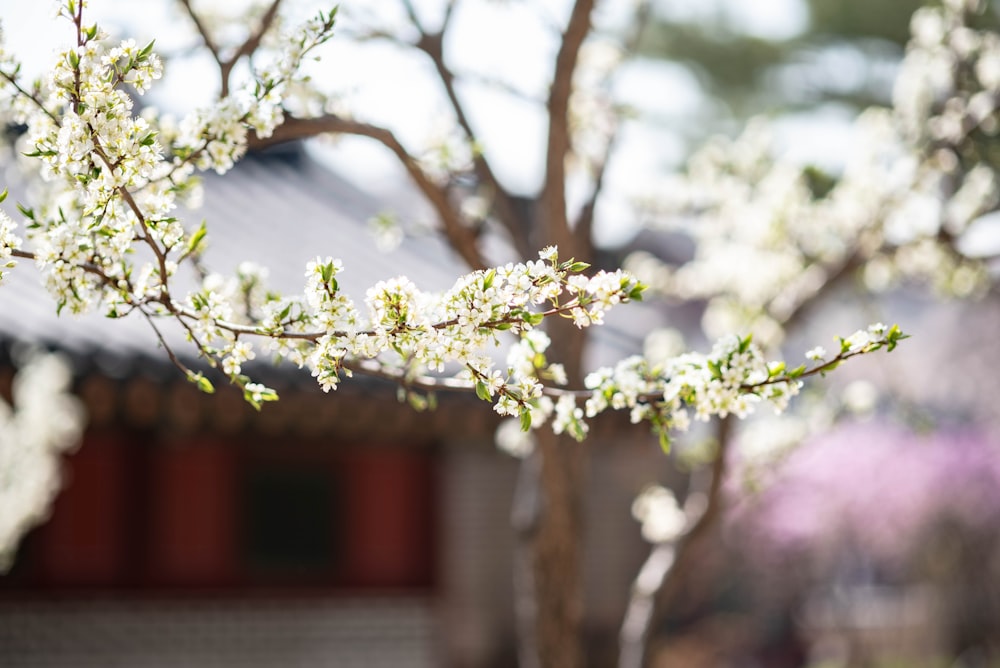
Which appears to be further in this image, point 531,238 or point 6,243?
point 531,238

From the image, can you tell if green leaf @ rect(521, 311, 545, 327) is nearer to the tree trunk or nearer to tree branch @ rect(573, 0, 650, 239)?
the tree trunk

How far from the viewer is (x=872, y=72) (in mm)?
7582

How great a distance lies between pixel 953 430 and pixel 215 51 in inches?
418

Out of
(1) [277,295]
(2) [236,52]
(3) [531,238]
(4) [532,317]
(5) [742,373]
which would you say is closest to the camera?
(4) [532,317]

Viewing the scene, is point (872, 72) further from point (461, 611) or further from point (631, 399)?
point (631, 399)

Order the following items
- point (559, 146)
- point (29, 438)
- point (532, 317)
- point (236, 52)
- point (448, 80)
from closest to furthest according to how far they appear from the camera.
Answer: point (532, 317)
point (236, 52)
point (559, 146)
point (448, 80)
point (29, 438)

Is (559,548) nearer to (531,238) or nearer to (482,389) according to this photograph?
(531,238)

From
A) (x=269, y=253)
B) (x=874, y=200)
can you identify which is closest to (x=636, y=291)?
(x=874, y=200)

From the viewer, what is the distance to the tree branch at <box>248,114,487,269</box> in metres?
2.85

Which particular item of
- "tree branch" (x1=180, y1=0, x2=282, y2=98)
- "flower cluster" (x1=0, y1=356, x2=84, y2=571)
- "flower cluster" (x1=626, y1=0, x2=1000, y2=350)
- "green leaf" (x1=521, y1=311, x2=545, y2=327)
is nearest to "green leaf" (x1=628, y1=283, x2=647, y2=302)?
"green leaf" (x1=521, y1=311, x2=545, y2=327)

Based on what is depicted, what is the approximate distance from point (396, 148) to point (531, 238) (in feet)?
3.03

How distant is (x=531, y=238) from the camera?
3.91m

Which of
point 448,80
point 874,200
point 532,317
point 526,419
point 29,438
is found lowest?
point 526,419

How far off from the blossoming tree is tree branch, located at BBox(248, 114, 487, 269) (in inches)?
0.4
